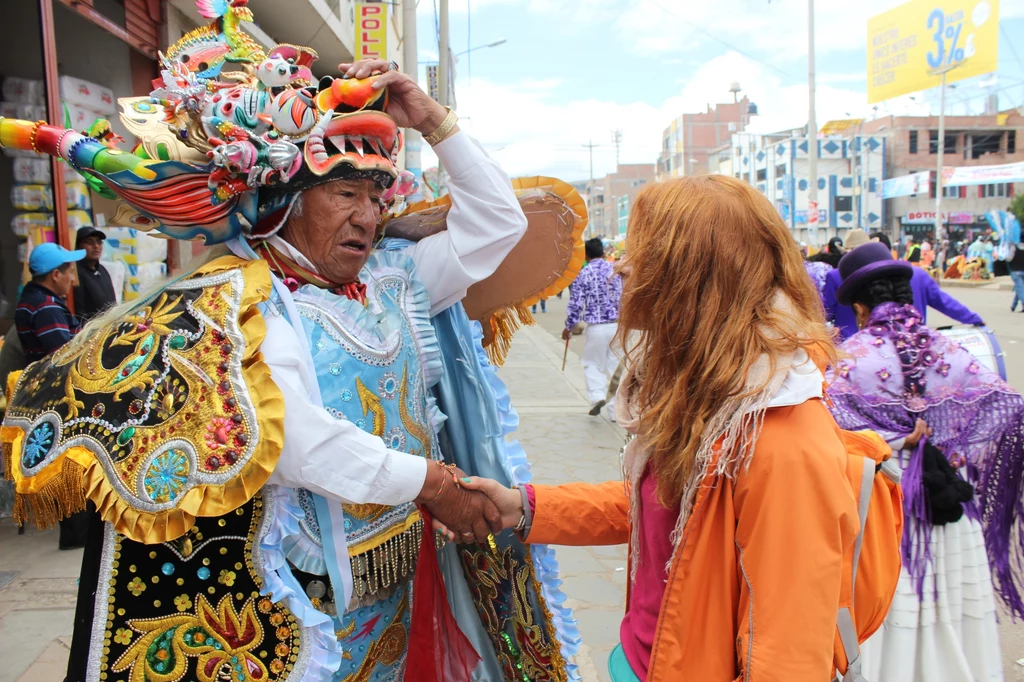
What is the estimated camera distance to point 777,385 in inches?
45.6

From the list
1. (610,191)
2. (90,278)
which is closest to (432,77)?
(90,278)

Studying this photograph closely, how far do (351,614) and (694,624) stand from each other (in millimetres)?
986

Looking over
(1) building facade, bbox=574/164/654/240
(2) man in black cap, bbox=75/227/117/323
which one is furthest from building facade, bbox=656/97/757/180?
(2) man in black cap, bbox=75/227/117/323

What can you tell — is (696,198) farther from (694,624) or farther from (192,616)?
(192,616)

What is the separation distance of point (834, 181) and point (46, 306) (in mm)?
51926

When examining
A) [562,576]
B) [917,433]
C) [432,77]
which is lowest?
[562,576]

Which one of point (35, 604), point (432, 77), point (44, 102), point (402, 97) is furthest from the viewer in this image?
point (432, 77)

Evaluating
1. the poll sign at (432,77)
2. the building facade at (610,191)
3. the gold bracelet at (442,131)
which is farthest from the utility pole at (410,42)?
the building facade at (610,191)

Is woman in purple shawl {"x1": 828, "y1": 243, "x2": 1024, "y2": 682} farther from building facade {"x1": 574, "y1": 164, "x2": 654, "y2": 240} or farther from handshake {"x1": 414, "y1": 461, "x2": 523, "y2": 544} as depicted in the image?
building facade {"x1": 574, "y1": 164, "x2": 654, "y2": 240}

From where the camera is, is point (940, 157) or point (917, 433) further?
point (940, 157)

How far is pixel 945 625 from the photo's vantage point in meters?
2.67

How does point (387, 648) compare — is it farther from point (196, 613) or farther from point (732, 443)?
point (732, 443)

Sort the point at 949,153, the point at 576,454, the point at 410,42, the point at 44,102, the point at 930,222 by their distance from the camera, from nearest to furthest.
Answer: the point at 44,102 < the point at 576,454 < the point at 410,42 < the point at 930,222 < the point at 949,153

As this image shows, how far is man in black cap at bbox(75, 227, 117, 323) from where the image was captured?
16.5 ft
